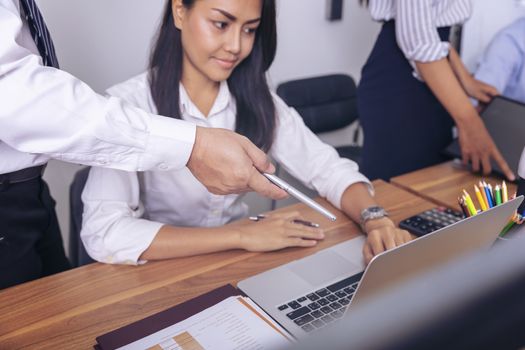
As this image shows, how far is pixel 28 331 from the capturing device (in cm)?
78

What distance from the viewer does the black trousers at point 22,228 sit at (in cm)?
92

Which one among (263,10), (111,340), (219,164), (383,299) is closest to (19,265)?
(111,340)

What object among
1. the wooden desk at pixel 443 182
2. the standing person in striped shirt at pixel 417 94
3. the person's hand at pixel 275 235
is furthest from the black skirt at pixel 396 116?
the person's hand at pixel 275 235

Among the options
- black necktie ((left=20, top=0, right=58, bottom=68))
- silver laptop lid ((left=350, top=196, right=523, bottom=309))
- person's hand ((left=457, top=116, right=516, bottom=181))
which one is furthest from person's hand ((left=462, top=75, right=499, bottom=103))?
black necktie ((left=20, top=0, right=58, bottom=68))

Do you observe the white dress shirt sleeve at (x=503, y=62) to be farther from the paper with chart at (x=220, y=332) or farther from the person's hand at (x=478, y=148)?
the paper with chart at (x=220, y=332)

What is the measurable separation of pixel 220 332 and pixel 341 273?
0.28 metres

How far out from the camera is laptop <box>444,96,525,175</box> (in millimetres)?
1301

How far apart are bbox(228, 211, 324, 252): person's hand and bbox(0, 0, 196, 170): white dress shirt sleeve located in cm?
26

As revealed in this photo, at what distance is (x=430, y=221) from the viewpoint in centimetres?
108

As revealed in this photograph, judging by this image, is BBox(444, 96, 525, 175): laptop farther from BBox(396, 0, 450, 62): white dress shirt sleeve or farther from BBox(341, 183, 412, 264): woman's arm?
BBox(341, 183, 412, 264): woman's arm

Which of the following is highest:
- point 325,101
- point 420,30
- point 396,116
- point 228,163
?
point 420,30

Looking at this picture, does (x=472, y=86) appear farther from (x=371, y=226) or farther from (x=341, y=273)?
(x=341, y=273)

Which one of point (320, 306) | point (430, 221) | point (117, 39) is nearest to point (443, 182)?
point (430, 221)

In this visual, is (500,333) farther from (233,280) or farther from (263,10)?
(263,10)
